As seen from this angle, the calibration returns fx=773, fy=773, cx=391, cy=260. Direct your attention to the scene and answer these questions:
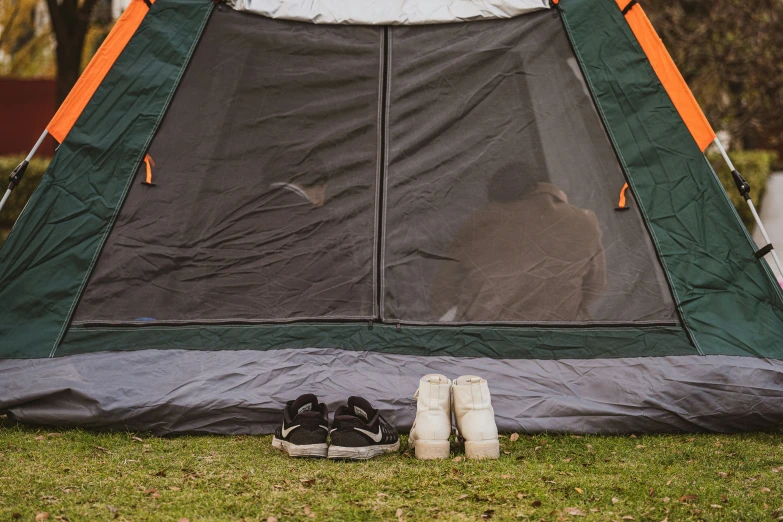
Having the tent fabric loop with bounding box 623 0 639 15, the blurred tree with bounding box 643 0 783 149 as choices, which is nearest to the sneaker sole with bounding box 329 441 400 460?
the tent fabric loop with bounding box 623 0 639 15

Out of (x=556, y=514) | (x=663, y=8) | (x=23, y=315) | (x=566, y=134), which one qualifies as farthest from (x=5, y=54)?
(x=556, y=514)

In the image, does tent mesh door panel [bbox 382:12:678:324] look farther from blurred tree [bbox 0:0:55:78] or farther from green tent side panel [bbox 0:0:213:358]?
blurred tree [bbox 0:0:55:78]

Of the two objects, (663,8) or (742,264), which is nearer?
(742,264)

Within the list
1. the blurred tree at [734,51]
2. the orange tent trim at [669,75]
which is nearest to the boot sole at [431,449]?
the orange tent trim at [669,75]

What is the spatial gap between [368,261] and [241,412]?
73 cm

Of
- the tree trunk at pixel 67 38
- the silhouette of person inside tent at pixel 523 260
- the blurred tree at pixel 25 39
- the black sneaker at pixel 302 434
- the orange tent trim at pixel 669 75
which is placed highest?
the blurred tree at pixel 25 39

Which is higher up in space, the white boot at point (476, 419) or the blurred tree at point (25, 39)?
the blurred tree at point (25, 39)

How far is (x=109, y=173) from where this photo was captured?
293cm

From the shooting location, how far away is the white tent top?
2.97 m

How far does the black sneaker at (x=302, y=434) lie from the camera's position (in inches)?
94.2

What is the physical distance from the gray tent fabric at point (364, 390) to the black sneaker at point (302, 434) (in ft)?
0.75

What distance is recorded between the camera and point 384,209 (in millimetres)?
2955

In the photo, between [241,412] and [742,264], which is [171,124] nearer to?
[241,412]

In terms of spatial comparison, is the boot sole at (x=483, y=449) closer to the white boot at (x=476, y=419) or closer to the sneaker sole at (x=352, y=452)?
the white boot at (x=476, y=419)
